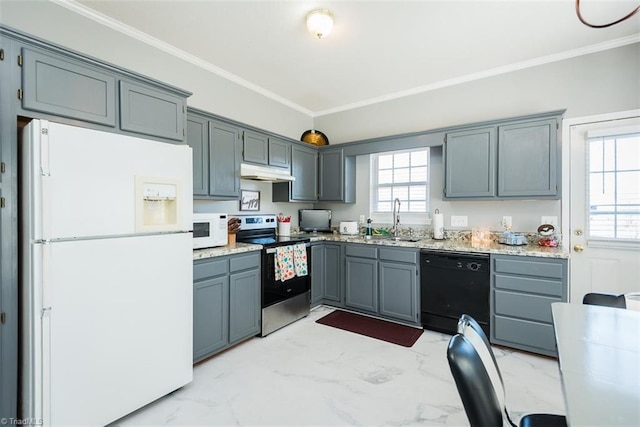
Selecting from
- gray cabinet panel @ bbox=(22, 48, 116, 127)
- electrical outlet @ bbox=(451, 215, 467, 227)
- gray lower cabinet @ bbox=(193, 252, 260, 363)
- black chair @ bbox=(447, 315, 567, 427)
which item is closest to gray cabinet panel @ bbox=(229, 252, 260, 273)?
gray lower cabinet @ bbox=(193, 252, 260, 363)

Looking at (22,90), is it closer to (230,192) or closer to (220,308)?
(230,192)

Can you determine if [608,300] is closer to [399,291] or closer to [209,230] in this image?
[399,291]

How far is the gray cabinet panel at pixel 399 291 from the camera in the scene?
126 inches

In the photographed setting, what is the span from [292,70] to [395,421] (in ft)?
10.9

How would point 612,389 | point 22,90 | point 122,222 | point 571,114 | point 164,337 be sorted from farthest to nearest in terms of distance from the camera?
point 571,114 < point 164,337 < point 122,222 < point 22,90 < point 612,389

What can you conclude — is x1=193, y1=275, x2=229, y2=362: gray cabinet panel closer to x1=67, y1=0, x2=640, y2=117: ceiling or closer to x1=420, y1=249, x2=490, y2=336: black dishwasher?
x1=420, y1=249, x2=490, y2=336: black dishwasher

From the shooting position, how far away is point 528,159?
114 inches

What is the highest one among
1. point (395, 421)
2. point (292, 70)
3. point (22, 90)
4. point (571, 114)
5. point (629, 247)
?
point (292, 70)

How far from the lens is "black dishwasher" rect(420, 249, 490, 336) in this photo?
2.83m

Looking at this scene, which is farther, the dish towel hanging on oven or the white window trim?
the white window trim

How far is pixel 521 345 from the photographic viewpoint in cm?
266

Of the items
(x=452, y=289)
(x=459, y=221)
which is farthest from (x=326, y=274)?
(x=459, y=221)

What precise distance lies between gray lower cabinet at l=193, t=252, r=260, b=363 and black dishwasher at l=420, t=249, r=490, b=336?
174 cm

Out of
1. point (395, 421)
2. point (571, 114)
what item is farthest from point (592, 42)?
point (395, 421)
